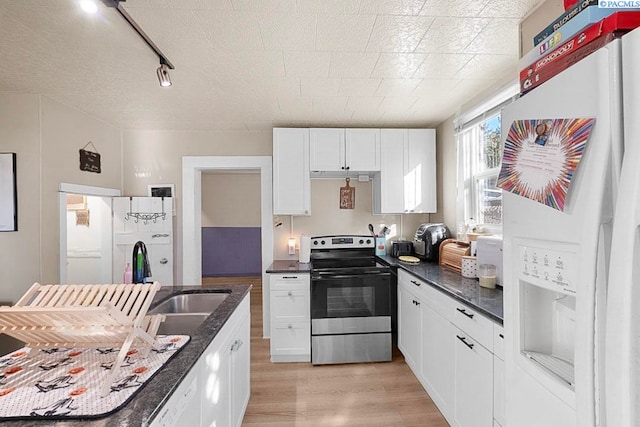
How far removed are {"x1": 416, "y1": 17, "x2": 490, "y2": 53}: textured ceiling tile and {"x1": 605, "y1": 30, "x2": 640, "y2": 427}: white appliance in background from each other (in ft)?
4.42

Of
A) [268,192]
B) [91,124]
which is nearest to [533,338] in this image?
[268,192]

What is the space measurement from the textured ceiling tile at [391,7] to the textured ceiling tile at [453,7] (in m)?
0.05

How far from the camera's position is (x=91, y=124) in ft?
10.1

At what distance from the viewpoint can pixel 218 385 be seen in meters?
1.46

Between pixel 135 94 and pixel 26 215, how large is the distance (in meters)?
1.31

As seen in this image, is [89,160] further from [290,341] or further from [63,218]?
→ [290,341]

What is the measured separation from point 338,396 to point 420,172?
2304 millimetres

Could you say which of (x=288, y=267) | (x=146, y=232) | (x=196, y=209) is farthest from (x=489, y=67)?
(x=146, y=232)

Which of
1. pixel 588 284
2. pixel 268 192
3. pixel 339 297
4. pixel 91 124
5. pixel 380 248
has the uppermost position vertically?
pixel 91 124

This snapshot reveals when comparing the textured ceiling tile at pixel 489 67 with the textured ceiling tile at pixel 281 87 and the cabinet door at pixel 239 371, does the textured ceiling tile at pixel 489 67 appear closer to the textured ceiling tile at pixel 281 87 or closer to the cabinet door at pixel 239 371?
the textured ceiling tile at pixel 281 87

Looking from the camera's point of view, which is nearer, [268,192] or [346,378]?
[346,378]

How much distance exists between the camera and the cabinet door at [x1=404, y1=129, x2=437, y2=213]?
3354 millimetres

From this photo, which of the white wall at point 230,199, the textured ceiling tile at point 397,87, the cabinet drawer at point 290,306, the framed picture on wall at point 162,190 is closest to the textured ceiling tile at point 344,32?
the textured ceiling tile at point 397,87

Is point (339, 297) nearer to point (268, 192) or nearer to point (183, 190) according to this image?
point (268, 192)
